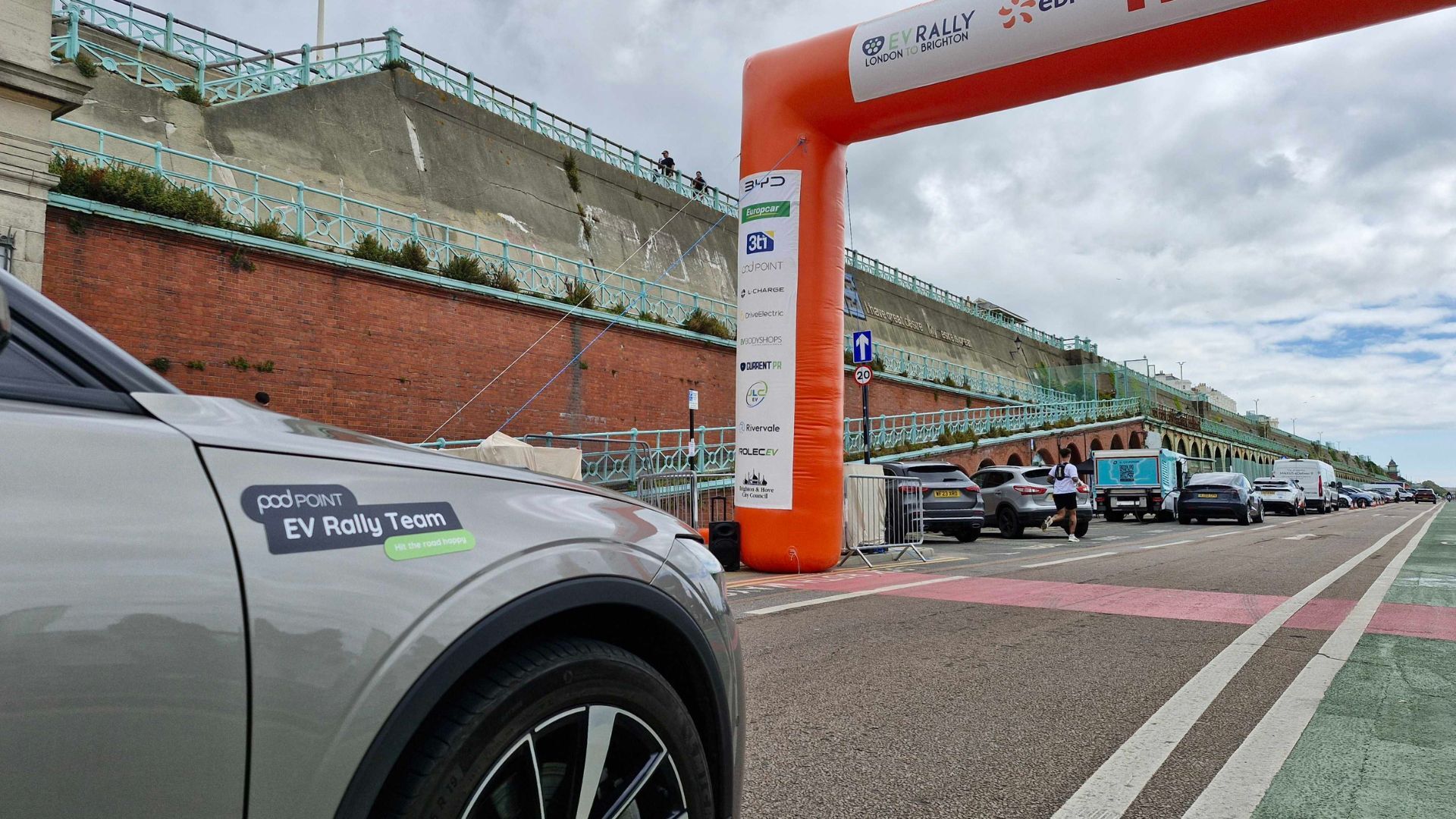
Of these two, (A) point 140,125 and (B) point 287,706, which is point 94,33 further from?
(B) point 287,706

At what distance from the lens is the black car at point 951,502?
59.3 ft

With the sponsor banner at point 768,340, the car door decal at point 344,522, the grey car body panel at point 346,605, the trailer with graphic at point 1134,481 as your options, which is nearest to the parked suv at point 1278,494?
the trailer with graphic at point 1134,481

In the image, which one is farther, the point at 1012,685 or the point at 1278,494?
the point at 1278,494

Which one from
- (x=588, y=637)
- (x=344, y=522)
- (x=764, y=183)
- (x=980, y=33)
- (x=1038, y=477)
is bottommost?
(x=588, y=637)

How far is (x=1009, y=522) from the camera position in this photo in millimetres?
20156

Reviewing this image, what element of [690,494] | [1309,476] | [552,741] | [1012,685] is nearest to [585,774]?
[552,741]

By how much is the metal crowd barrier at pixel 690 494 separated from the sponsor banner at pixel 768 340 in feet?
4.06

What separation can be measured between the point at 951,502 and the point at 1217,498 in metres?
13.3

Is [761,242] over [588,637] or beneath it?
over

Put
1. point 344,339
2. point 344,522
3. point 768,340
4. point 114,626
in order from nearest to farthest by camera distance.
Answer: point 114,626
point 344,522
point 768,340
point 344,339

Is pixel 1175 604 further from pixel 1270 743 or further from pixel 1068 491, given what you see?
pixel 1068 491

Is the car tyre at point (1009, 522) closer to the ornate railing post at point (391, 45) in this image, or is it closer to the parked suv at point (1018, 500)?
the parked suv at point (1018, 500)

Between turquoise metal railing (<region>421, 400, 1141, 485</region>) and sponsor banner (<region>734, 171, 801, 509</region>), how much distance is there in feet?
11.1

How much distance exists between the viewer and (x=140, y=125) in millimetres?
16984
